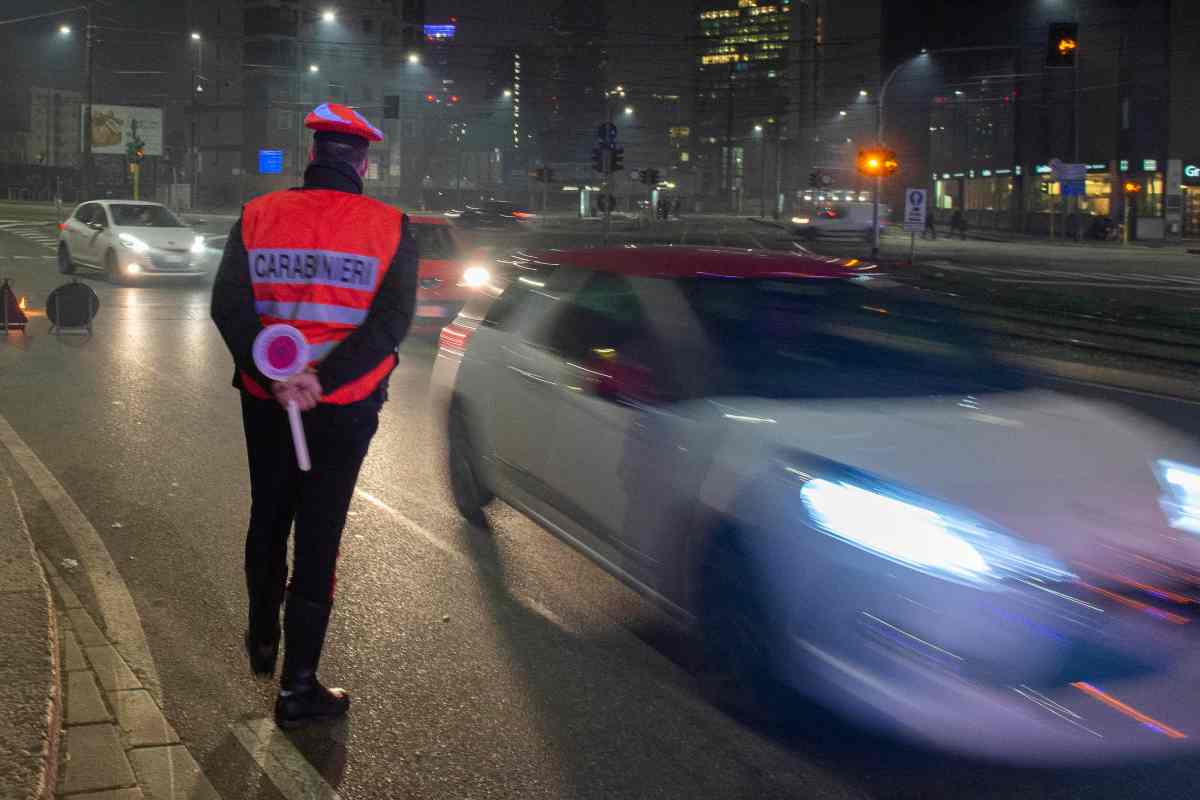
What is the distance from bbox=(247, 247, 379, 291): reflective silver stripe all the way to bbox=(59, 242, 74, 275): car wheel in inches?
936

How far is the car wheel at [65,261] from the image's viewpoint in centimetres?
2577

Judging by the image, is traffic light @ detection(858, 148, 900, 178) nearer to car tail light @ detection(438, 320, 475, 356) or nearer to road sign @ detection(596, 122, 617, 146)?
road sign @ detection(596, 122, 617, 146)

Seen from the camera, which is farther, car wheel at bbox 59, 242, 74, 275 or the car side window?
car wheel at bbox 59, 242, 74, 275

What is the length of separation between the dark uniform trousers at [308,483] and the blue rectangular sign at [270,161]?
8802 centimetres

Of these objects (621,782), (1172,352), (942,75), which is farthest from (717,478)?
(942,75)

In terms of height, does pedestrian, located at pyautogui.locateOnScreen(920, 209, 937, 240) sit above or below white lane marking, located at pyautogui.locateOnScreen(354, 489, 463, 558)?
above

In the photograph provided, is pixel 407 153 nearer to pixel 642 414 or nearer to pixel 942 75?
pixel 942 75

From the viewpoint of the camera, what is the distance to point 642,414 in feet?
16.6

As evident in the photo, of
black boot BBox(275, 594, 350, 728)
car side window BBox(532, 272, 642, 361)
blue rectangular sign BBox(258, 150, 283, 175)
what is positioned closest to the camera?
black boot BBox(275, 594, 350, 728)

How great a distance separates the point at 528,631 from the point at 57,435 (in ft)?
18.5

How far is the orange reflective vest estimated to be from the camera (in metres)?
3.95

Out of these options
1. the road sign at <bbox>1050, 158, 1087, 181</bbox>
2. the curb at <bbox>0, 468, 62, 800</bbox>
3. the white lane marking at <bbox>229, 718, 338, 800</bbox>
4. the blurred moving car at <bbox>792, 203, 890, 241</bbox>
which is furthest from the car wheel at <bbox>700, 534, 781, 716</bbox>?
the blurred moving car at <bbox>792, 203, 890, 241</bbox>

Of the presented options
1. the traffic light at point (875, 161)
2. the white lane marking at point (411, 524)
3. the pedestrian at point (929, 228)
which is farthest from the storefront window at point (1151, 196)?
the white lane marking at point (411, 524)

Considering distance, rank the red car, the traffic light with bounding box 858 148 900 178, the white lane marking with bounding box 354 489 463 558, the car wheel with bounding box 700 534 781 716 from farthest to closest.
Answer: the traffic light with bounding box 858 148 900 178, the red car, the white lane marking with bounding box 354 489 463 558, the car wheel with bounding box 700 534 781 716
